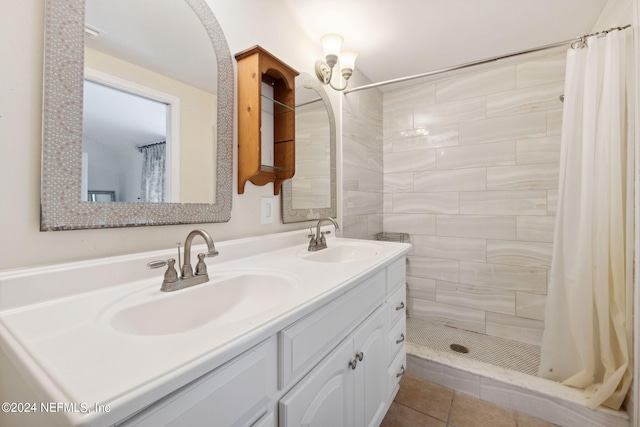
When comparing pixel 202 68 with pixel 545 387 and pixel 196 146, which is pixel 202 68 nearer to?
pixel 196 146

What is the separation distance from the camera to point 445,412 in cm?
141

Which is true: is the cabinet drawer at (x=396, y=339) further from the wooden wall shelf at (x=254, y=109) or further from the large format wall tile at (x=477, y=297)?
the large format wall tile at (x=477, y=297)

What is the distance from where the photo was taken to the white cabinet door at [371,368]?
911 mm

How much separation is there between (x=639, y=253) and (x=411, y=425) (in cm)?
127

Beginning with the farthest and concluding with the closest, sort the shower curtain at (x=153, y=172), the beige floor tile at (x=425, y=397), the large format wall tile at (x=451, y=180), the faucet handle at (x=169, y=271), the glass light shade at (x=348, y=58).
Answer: the large format wall tile at (x=451, y=180), the glass light shade at (x=348, y=58), the beige floor tile at (x=425, y=397), the shower curtain at (x=153, y=172), the faucet handle at (x=169, y=271)

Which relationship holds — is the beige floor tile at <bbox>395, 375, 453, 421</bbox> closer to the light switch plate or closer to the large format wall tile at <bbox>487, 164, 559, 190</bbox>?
the light switch plate

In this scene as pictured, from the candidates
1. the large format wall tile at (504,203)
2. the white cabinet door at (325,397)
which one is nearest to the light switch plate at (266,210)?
the white cabinet door at (325,397)

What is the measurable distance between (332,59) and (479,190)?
4.87 feet

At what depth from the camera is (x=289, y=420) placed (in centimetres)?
58

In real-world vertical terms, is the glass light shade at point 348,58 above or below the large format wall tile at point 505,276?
above

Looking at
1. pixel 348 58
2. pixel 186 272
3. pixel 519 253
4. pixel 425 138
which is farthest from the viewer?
pixel 425 138

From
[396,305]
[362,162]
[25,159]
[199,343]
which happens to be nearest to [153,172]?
[25,159]

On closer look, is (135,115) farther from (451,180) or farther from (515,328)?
(515,328)

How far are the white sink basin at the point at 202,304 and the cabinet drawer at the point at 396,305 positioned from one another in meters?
0.59
